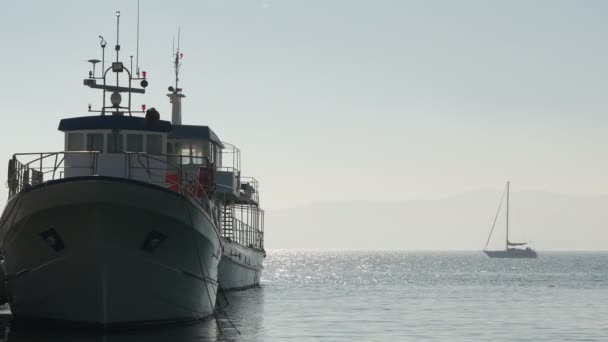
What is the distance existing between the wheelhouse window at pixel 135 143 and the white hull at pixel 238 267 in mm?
8749

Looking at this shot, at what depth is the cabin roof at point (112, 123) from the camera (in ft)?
105

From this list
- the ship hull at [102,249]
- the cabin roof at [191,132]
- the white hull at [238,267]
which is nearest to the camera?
the ship hull at [102,249]

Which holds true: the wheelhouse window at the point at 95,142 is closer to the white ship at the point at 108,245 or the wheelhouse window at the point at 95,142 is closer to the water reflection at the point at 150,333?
the white ship at the point at 108,245

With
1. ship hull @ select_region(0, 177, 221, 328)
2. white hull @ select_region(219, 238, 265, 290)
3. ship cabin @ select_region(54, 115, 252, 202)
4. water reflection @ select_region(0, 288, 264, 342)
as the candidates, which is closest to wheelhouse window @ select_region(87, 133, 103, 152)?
ship cabin @ select_region(54, 115, 252, 202)

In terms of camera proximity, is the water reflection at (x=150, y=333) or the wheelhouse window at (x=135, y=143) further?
the wheelhouse window at (x=135, y=143)

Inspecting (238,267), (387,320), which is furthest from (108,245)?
(238,267)

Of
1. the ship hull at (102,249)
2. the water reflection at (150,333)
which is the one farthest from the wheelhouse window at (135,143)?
the water reflection at (150,333)

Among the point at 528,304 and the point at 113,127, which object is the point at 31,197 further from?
the point at 528,304

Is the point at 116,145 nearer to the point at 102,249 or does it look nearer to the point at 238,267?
the point at 102,249

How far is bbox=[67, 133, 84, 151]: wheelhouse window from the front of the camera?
106ft

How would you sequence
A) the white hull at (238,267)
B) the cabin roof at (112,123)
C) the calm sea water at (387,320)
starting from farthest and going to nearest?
1. the white hull at (238,267)
2. the cabin roof at (112,123)
3. the calm sea water at (387,320)

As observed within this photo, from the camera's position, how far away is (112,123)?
3184cm

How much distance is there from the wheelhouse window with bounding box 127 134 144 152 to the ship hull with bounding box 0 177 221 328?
4834 millimetres

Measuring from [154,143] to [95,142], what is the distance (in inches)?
72.4
